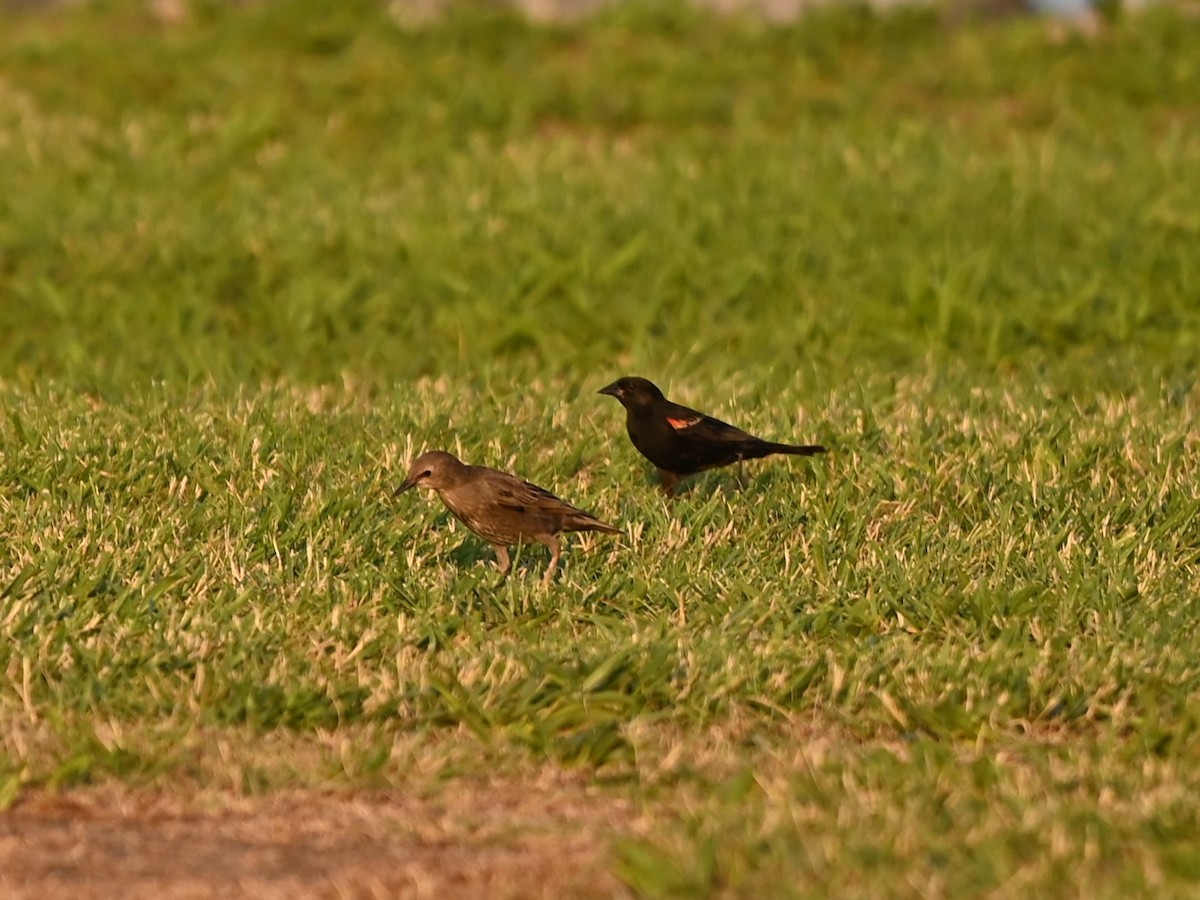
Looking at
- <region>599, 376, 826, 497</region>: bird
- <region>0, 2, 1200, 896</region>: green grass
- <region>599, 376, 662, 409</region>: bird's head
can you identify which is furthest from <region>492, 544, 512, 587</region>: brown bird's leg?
<region>599, 376, 662, 409</region>: bird's head

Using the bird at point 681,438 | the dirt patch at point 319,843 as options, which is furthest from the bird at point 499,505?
the dirt patch at point 319,843

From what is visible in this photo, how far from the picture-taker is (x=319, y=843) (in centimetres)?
496

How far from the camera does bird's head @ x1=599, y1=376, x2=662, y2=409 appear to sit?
8.00 meters

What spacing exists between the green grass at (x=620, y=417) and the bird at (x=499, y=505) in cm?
24

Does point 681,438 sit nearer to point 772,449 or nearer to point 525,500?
point 772,449

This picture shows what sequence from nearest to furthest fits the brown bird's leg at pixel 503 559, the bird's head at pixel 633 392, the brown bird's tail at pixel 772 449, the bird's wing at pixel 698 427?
the brown bird's leg at pixel 503 559 → the bird's wing at pixel 698 427 → the brown bird's tail at pixel 772 449 → the bird's head at pixel 633 392

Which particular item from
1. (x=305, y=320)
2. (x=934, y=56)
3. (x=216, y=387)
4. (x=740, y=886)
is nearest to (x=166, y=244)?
(x=305, y=320)

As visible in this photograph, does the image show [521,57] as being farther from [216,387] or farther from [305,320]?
[216,387]

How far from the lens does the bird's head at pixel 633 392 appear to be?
26.2ft

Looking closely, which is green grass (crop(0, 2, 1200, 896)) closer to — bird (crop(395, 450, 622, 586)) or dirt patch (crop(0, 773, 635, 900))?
dirt patch (crop(0, 773, 635, 900))

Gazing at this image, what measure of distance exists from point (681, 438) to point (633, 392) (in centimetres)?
37

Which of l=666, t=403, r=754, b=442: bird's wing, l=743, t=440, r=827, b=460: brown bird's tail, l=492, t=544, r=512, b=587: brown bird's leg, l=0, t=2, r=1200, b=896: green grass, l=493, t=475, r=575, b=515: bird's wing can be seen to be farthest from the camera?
l=743, t=440, r=827, b=460: brown bird's tail

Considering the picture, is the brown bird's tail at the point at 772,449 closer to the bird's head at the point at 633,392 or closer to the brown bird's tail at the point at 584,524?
the bird's head at the point at 633,392

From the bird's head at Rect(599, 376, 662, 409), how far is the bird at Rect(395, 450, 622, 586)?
115cm
